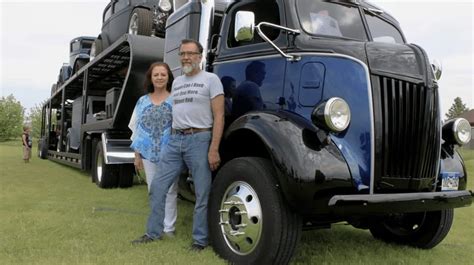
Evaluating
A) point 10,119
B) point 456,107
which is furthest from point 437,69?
point 456,107

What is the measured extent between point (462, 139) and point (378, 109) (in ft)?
4.10

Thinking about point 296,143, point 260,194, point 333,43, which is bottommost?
point 260,194

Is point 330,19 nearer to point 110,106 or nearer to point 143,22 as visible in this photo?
point 143,22

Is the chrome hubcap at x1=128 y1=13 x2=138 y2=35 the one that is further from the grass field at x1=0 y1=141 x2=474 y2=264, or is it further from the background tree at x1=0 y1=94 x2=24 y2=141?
the background tree at x1=0 y1=94 x2=24 y2=141

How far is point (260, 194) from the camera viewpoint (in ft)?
11.9

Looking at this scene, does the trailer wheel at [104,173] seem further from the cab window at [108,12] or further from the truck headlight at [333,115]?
the truck headlight at [333,115]

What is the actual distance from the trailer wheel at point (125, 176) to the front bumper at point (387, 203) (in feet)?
19.7

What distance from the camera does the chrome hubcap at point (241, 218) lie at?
3.69 meters

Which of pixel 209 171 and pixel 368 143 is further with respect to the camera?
pixel 209 171

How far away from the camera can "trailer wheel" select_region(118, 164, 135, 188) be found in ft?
28.3

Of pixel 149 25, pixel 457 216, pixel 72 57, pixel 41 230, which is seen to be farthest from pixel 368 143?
pixel 72 57

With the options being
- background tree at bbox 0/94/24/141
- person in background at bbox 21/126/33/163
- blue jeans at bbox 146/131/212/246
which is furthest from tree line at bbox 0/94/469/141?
blue jeans at bbox 146/131/212/246

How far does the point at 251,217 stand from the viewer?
3711 millimetres

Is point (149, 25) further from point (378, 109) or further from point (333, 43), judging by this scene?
point (378, 109)
